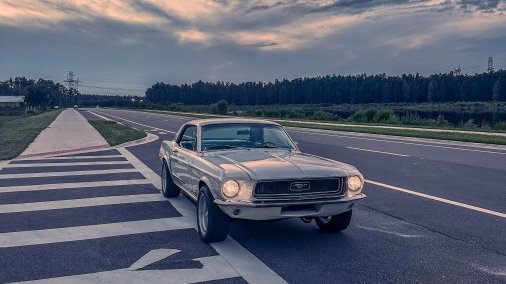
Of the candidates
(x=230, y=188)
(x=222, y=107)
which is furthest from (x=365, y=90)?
(x=230, y=188)

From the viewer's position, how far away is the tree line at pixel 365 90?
13300cm

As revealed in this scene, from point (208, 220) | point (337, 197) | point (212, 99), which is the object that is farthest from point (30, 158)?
point (212, 99)

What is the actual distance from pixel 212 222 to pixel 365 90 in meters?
158

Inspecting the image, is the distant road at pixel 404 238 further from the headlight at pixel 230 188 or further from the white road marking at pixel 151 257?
the white road marking at pixel 151 257

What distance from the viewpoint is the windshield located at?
7406mm

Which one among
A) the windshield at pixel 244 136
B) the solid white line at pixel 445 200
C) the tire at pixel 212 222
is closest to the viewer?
the tire at pixel 212 222

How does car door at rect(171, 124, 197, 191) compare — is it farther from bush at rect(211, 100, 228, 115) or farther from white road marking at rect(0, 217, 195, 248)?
bush at rect(211, 100, 228, 115)

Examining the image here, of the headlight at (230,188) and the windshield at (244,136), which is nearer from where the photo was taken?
the headlight at (230,188)

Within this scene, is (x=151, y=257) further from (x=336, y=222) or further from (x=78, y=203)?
(x=78, y=203)

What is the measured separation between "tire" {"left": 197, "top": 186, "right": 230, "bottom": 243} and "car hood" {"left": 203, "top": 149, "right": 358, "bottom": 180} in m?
0.46

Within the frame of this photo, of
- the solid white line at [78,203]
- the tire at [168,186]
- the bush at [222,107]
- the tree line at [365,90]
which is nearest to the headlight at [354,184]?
the tire at [168,186]

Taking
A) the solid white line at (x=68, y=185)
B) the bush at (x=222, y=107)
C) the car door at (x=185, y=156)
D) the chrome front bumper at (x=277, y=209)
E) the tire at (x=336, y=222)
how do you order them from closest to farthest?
1. the chrome front bumper at (x=277, y=209)
2. the tire at (x=336, y=222)
3. the car door at (x=185, y=156)
4. the solid white line at (x=68, y=185)
5. the bush at (x=222, y=107)

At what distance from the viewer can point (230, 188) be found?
18.7 ft

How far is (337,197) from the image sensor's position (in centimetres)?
595
